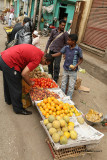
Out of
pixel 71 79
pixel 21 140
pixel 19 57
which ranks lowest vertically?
pixel 21 140

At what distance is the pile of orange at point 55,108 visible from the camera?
3029mm

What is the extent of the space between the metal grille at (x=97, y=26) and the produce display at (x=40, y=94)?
443cm

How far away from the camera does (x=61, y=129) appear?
8.73ft

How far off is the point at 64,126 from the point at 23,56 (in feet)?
5.45

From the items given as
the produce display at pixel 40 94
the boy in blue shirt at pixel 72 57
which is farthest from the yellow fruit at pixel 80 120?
the boy in blue shirt at pixel 72 57

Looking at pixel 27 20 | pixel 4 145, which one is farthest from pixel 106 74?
pixel 4 145

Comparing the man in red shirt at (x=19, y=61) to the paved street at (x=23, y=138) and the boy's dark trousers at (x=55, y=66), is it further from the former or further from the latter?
the boy's dark trousers at (x=55, y=66)

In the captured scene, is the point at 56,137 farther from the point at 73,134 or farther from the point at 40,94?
the point at 40,94

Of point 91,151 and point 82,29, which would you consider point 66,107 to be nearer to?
point 91,151

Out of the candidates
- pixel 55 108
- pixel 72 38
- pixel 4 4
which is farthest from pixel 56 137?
pixel 4 4

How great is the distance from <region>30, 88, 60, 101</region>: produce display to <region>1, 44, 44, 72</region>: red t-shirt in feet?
3.23

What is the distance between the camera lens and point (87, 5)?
23.8ft

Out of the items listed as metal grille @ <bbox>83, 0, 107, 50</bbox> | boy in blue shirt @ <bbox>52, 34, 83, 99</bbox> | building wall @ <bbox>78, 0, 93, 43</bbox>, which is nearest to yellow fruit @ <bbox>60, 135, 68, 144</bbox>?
boy in blue shirt @ <bbox>52, 34, 83, 99</bbox>

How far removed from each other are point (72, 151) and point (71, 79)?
194cm
